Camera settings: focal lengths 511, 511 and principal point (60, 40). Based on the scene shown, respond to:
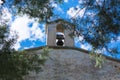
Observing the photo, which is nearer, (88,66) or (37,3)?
(37,3)

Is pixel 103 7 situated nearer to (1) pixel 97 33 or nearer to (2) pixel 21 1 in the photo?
(1) pixel 97 33

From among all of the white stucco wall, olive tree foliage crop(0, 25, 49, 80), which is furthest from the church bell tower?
olive tree foliage crop(0, 25, 49, 80)

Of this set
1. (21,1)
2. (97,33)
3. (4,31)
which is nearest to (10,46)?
(4,31)

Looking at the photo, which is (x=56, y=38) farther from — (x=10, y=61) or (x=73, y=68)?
(x=10, y=61)

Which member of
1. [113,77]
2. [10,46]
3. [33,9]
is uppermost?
[33,9]

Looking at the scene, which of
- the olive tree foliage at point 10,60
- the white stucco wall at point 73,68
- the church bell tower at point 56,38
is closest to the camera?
the olive tree foliage at point 10,60

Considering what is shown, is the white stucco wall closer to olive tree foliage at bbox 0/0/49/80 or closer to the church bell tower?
the church bell tower

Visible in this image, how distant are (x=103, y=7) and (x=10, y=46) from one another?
1.91 meters

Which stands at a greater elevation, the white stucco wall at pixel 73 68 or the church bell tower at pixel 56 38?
the church bell tower at pixel 56 38

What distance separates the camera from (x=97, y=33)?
29.2ft

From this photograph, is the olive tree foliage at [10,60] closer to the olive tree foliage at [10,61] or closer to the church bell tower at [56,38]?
the olive tree foliage at [10,61]

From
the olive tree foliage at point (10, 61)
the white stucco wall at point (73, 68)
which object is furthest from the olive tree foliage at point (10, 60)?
the white stucco wall at point (73, 68)

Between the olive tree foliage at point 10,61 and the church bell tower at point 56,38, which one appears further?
the church bell tower at point 56,38

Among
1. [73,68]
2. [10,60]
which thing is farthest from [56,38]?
[10,60]
